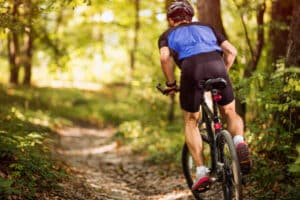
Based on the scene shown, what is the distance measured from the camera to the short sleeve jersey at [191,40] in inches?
197

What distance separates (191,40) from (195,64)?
275 millimetres

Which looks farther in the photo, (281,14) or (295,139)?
(281,14)

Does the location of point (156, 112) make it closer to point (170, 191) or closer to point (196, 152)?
point (170, 191)

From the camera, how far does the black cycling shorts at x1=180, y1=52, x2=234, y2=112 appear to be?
16.2 ft

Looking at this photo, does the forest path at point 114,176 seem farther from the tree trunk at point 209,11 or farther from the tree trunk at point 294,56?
the tree trunk at point 209,11

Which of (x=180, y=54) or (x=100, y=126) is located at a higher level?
(x=180, y=54)

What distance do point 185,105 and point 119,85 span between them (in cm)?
2683

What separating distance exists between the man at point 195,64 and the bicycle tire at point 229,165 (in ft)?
0.42

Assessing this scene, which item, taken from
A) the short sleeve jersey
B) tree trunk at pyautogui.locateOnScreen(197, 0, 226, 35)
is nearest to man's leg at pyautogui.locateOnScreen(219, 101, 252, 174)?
the short sleeve jersey

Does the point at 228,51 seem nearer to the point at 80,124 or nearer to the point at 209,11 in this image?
the point at 209,11

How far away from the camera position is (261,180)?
6.02 meters

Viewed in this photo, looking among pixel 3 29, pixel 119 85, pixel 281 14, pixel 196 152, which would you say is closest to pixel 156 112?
pixel 281 14

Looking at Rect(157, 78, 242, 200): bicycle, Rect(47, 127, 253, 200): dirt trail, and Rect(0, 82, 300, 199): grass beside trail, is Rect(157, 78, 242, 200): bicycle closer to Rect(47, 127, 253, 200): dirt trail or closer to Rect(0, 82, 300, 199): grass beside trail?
Rect(0, 82, 300, 199): grass beside trail

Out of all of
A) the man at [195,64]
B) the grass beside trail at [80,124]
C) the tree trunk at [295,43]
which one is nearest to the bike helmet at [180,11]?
the man at [195,64]
